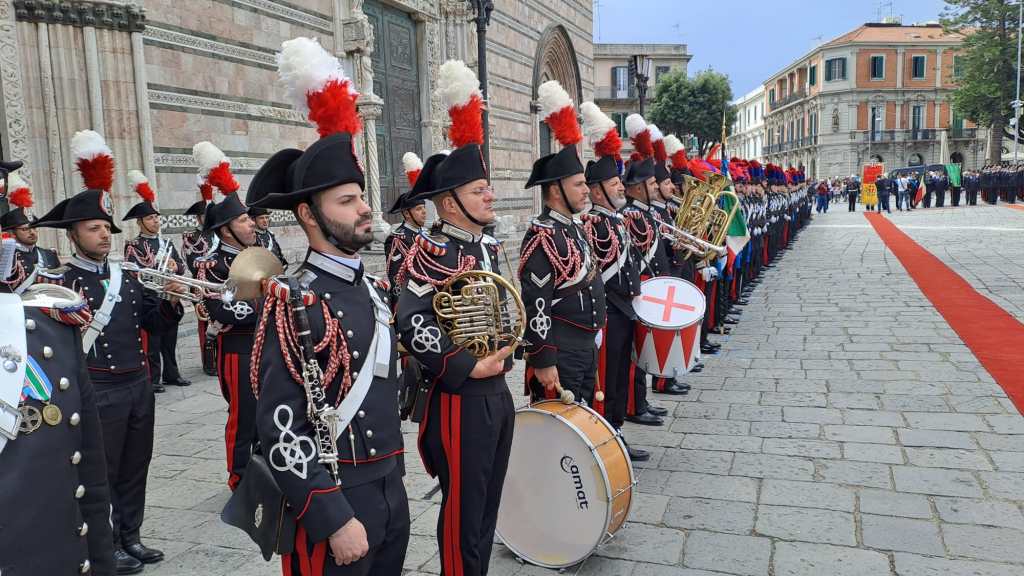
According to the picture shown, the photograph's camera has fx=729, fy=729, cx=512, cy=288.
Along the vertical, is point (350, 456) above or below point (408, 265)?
below

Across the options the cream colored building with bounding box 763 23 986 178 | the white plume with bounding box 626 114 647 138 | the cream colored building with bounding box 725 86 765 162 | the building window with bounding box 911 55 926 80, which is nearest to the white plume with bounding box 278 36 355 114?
the white plume with bounding box 626 114 647 138

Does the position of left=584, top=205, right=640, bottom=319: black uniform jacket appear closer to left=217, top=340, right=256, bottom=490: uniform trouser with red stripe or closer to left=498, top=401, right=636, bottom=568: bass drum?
left=498, top=401, right=636, bottom=568: bass drum

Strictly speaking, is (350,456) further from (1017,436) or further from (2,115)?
(2,115)

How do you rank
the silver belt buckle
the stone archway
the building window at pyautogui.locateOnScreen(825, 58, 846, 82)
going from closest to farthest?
the silver belt buckle
the stone archway
the building window at pyautogui.locateOnScreen(825, 58, 846, 82)

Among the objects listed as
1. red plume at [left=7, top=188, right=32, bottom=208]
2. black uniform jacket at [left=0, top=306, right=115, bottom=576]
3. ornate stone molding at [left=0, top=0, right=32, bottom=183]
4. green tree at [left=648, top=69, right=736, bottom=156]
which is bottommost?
black uniform jacket at [left=0, top=306, right=115, bottom=576]

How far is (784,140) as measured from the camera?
84.7 meters

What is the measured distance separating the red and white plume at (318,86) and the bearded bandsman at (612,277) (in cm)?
306

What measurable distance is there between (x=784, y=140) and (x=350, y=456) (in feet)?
295

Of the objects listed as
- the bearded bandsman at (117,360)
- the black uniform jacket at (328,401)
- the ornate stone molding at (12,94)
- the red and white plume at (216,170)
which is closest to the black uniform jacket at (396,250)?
the red and white plume at (216,170)

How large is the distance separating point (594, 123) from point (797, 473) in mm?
3005

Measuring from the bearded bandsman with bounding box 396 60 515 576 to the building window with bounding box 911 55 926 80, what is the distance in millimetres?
76863

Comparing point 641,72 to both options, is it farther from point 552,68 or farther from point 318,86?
point 318,86

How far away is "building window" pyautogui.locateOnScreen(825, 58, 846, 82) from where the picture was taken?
224 ft

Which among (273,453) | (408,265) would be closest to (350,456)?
(273,453)
